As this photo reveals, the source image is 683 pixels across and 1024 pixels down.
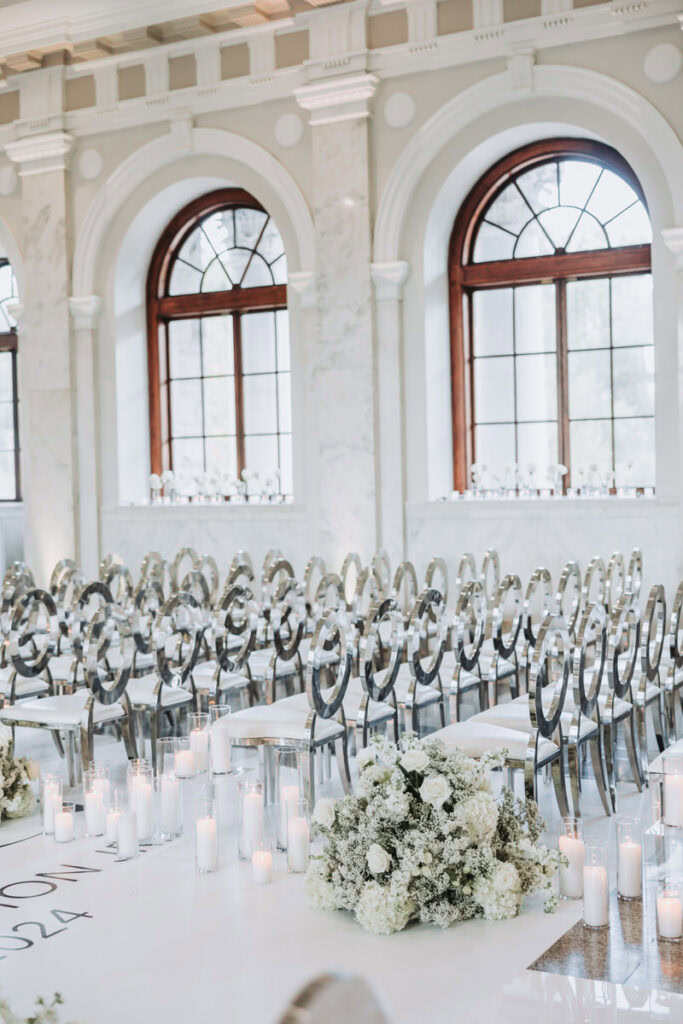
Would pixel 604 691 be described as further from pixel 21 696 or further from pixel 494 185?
pixel 494 185

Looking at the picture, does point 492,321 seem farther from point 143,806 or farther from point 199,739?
point 143,806

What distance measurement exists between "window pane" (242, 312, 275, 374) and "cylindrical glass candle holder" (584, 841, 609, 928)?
8141 millimetres

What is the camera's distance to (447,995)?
141 inches

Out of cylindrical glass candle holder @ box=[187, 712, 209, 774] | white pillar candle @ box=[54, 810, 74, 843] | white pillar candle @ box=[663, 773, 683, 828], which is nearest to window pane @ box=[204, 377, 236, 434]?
cylindrical glass candle holder @ box=[187, 712, 209, 774]

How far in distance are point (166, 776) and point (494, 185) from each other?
265 inches

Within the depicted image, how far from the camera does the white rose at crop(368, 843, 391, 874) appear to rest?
13.1ft

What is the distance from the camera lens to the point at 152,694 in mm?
6367

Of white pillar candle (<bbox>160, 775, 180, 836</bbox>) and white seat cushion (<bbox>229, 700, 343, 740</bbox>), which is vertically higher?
white seat cushion (<bbox>229, 700, 343, 740</bbox>)

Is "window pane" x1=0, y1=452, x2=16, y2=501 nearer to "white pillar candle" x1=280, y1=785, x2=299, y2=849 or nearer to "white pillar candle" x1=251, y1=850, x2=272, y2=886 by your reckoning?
"white pillar candle" x1=280, y1=785, x2=299, y2=849

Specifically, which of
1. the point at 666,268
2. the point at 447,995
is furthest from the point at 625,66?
the point at 447,995

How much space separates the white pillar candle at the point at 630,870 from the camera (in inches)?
164

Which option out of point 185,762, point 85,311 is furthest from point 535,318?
point 185,762

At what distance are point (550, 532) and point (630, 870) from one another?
528 cm

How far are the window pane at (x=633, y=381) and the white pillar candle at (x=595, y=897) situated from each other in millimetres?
6471
